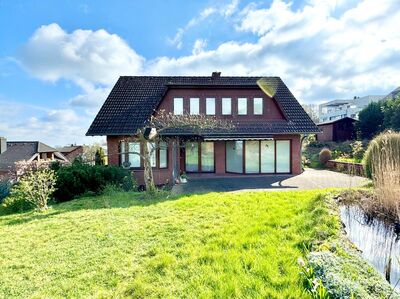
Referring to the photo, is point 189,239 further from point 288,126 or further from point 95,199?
point 288,126

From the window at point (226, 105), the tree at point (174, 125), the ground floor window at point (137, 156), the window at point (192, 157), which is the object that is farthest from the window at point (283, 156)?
the ground floor window at point (137, 156)

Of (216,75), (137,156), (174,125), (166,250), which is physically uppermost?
(216,75)

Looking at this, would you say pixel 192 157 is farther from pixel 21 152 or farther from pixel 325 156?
pixel 21 152

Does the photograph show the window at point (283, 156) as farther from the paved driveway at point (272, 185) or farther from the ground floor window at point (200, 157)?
the ground floor window at point (200, 157)

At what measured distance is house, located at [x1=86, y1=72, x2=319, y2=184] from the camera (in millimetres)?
22062

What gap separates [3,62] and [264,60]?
20.8 metres

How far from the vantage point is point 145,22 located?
17250 mm

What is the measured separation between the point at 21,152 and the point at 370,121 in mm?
66846

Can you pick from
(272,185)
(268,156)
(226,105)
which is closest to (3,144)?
(226,105)

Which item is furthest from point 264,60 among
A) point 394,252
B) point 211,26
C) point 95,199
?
point 394,252

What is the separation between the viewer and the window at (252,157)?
23.0m

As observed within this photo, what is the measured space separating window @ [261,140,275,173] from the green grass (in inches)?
479

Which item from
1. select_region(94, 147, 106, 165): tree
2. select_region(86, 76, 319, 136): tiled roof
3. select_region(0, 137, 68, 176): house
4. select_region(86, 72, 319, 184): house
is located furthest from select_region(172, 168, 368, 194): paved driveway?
select_region(0, 137, 68, 176): house

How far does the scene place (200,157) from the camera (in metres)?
23.3
